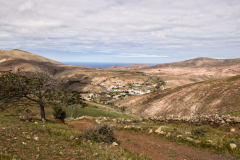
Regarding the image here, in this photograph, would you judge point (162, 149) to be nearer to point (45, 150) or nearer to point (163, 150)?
point (163, 150)

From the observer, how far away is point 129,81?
486ft

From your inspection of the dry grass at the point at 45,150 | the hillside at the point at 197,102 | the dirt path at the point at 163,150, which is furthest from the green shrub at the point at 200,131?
the hillside at the point at 197,102

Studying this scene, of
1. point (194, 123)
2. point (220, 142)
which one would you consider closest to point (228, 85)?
point (194, 123)

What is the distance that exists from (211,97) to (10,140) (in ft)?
154

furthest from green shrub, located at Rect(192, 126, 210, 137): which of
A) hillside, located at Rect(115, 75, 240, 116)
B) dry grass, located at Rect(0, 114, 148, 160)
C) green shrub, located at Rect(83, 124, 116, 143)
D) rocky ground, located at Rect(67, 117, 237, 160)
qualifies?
hillside, located at Rect(115, 75, 240, 116)

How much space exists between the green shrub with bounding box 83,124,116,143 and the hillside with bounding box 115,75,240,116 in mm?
31851

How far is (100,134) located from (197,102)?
39.7 m

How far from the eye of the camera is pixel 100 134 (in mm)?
→ 11398

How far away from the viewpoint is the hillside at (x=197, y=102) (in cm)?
3600

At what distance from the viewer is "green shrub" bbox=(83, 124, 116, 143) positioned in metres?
11.0

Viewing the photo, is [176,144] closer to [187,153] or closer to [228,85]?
[187,153]

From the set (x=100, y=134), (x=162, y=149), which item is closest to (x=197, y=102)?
(x=162, y=149)

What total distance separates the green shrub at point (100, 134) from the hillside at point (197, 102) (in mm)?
31851

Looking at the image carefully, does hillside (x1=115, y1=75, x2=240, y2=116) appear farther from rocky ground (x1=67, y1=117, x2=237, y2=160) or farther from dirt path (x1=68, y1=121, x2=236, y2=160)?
dirt path (x1=68, y1=121, x2=236, y2=160)
